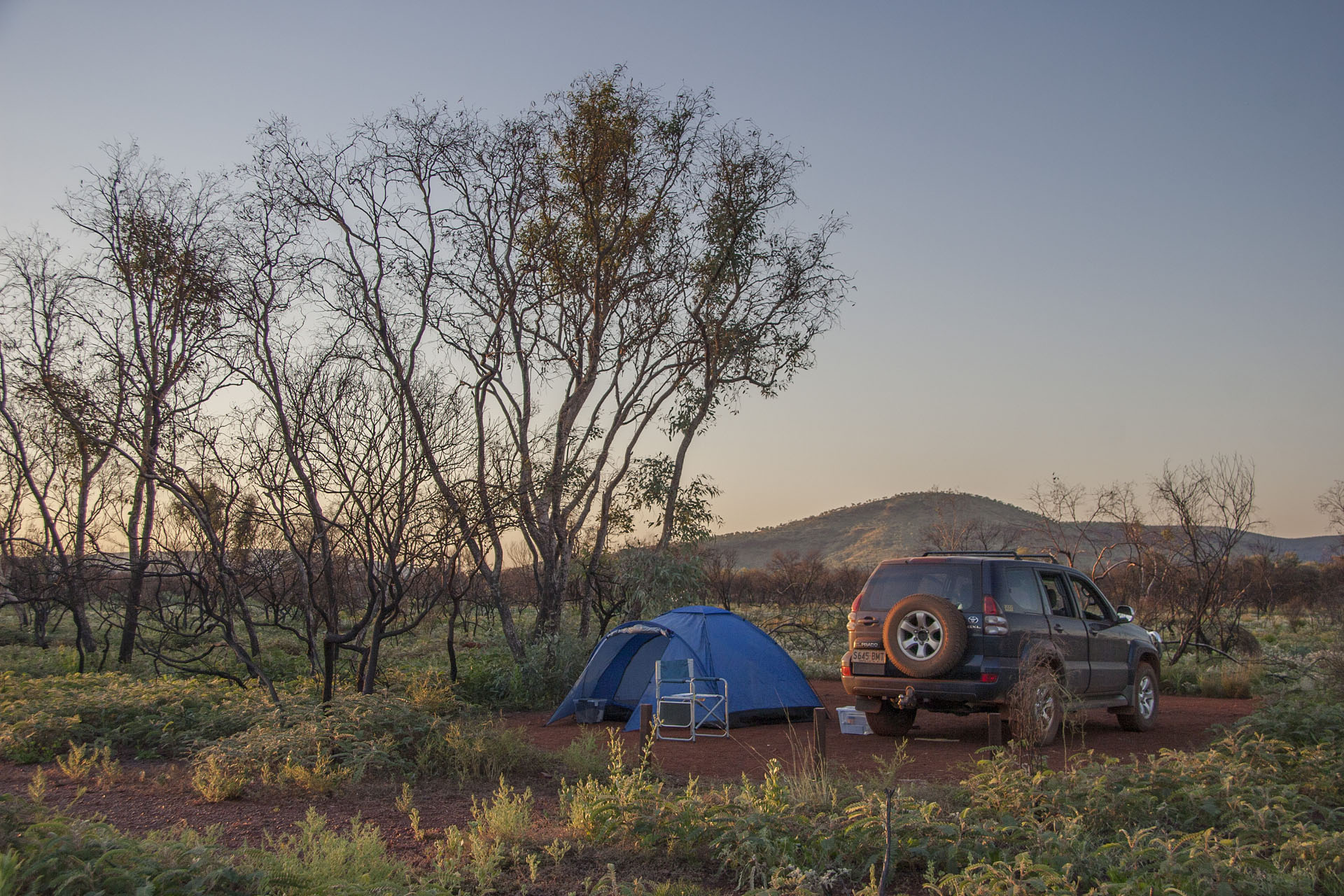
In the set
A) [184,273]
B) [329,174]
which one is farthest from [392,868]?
[329,174]

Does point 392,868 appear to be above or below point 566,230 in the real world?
below

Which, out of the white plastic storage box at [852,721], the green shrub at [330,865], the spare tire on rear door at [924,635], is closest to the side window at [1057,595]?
the spare tire on rear door at [924,635]

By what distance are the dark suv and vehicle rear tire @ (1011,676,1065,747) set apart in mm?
19

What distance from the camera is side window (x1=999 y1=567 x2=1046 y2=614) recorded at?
8844 millimetres

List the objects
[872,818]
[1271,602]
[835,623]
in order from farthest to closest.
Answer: [1271,602], [835,623], [872,818]

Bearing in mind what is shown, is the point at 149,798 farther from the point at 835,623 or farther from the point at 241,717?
the point at 835,623

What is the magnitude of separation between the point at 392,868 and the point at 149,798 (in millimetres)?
3495

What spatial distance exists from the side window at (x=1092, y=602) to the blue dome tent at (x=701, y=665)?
3.42 metres

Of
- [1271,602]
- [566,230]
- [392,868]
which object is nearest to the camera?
[392,868]

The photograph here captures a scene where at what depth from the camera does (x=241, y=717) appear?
9.04 m

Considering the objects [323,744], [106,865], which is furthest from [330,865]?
[323,744]

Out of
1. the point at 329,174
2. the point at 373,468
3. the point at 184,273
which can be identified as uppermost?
the point at 329,174

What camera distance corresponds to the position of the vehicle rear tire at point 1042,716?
7.87 metres

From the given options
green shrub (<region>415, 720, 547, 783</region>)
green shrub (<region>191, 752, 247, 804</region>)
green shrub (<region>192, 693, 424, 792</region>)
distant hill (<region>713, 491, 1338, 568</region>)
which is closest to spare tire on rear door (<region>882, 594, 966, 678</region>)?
green shrub (<region>415, 720, 547, 783</region>)
